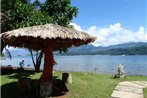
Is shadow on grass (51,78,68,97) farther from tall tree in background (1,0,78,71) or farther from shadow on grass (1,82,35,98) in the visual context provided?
tall tree in background (1,0,78,71)

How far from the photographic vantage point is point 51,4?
2003cm

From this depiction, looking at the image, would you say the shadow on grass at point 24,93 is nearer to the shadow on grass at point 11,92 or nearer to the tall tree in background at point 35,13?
the shadow on grass at point 11,92

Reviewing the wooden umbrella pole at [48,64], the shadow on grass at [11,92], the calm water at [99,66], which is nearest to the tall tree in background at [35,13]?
the shadow on grass at [11,92]

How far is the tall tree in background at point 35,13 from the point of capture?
17.6 metres

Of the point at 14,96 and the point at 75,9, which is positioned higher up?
the point at 75,9

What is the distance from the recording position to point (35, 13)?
1791cm

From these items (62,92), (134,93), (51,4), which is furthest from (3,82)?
(51,4)

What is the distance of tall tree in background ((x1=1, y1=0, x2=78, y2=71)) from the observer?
17631 millimetres

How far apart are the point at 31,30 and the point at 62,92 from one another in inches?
122

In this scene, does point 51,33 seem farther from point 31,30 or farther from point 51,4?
point 51,4

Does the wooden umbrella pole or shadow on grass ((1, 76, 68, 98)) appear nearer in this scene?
shadow on grass ((1, 76, 68, 98))

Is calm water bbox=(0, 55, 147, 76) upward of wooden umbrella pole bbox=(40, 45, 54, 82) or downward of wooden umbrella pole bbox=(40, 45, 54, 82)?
downward

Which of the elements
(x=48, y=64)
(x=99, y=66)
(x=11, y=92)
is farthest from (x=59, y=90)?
(x=99, y=66)

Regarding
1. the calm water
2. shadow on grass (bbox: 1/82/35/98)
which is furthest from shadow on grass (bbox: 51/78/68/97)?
the calm water
